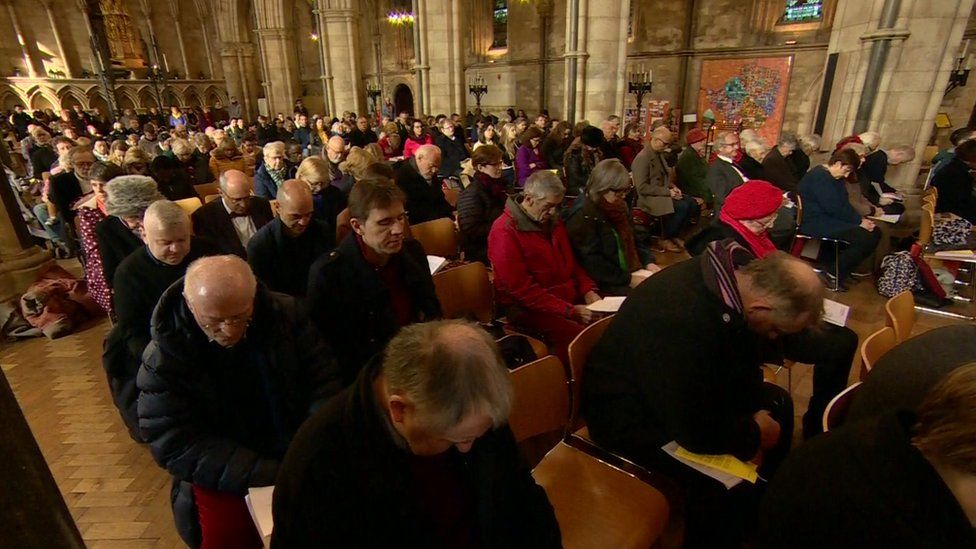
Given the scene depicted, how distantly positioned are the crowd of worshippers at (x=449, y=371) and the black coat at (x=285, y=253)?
0.01 meters

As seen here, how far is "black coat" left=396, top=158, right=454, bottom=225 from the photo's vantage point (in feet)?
15.6

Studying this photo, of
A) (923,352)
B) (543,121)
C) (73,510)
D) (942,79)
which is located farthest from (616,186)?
(543,121)

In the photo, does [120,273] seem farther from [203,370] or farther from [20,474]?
[20,474]

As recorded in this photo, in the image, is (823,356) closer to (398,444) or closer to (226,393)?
(398,444)

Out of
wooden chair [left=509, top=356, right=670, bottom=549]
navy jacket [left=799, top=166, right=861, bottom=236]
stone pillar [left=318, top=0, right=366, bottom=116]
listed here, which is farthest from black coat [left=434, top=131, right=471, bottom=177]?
wooden chair [left=509, top=356, right=670, bottom=549]

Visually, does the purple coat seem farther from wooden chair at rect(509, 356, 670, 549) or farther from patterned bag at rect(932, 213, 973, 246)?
wooden chair at rect(509, 356, 670, 549)

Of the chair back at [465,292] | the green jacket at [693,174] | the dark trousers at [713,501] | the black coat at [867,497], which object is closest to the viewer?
the black coat at [867,497]

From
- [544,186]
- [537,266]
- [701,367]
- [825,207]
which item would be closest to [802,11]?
[825,207]

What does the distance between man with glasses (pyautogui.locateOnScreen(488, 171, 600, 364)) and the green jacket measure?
4.32m

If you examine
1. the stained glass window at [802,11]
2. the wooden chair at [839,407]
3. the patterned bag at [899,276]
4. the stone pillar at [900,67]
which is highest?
the stained glass window at [802,11]

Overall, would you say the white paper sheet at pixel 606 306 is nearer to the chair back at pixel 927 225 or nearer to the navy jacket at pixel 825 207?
the navy jacket at pixel 825 207

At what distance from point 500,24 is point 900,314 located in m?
19.8

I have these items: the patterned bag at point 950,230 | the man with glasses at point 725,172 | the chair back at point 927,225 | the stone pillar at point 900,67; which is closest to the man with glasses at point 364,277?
the man with glasses at point 725,172

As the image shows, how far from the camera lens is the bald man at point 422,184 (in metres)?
4.76
